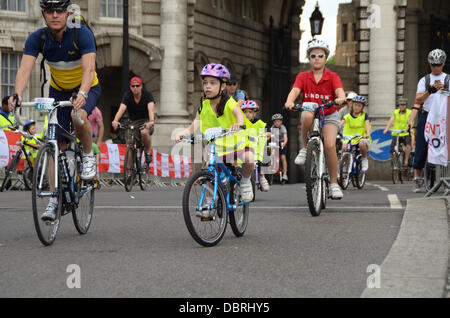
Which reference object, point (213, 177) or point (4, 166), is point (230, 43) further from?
point (213, 177)

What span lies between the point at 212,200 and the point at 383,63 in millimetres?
21292

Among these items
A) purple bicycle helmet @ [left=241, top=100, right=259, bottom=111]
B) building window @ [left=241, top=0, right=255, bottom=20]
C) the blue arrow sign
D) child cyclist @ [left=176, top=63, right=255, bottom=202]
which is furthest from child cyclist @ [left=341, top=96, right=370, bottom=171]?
building window @ [left=241, top=0, right=255, bottom=20]

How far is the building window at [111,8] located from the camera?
27.4 metres

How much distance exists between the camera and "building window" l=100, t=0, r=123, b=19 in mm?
27391

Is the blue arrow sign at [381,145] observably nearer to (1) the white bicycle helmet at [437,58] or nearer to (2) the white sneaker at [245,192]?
(1) the white bicycle helmet at [437,58]

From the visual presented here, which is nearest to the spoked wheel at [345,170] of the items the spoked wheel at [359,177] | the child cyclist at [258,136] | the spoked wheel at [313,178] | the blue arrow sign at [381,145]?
the spoked wheel at [359,177]

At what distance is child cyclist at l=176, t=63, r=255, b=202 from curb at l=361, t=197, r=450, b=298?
1330 mm

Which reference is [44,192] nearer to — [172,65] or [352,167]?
[352,167]

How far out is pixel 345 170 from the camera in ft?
52.3

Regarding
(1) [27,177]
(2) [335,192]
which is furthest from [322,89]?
(1) [27,177]

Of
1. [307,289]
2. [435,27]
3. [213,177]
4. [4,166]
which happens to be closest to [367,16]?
[435,27]

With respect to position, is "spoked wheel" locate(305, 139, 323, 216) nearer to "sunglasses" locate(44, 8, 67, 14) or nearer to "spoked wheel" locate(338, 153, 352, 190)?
"sunglasses" locate(44, 8, 67, 14)

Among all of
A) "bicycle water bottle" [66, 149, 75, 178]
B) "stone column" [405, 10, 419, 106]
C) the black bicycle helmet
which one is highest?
"stone column" [405, 10, 419, 106]

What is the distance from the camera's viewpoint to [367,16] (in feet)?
89.0
